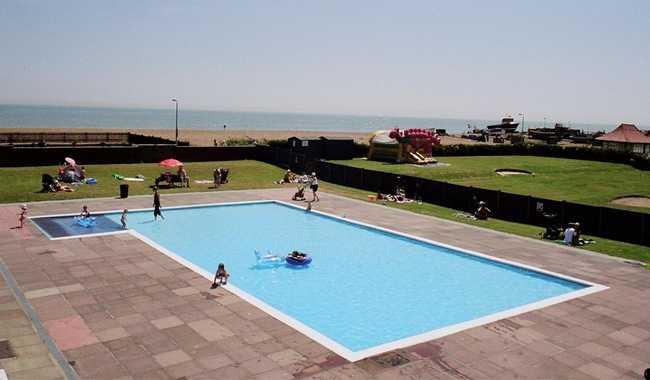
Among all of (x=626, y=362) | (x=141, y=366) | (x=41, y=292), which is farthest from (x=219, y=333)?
(x=626, y=362)

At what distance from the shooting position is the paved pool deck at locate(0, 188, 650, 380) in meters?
10.9

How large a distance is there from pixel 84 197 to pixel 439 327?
22.6 metres

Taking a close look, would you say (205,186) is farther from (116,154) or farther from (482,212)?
(482,212)

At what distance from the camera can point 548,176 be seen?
41562 millimetres

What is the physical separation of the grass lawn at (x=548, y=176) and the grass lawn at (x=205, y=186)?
19.3ft

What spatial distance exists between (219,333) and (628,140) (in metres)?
63.6

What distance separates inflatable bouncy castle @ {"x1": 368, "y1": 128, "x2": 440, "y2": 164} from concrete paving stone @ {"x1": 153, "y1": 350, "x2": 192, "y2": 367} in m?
37.0

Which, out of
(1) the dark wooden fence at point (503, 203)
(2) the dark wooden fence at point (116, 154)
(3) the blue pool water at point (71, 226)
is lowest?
(3) the blue pool water at point (71, 226)

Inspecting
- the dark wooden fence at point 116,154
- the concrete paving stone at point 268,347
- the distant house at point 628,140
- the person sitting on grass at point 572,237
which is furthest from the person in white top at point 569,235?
the distant house at point 628,140

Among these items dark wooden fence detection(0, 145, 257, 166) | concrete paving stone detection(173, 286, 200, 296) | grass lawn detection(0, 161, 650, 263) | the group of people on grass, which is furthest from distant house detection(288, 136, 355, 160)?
concrete paving stone detection(173, 286, 200, 296)

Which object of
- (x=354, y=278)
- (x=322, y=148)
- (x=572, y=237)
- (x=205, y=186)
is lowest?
(x=354, y=278)

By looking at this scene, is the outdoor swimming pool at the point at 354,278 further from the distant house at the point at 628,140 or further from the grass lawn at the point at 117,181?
the distant house at the point at 628,140

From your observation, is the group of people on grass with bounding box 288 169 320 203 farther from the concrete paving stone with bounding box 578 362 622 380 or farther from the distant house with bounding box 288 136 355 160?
the concrete paving stone with bounding box 578 362 622 380

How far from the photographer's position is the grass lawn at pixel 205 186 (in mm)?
23569
